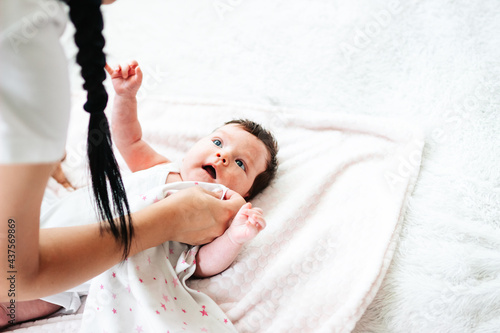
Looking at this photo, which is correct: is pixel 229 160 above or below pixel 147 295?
above

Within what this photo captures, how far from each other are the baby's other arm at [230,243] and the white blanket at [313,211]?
0.11ft

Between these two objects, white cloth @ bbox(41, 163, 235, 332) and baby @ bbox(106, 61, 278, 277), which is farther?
baby @ bbox(106, 61, 278, 277)

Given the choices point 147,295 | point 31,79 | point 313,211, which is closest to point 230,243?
point 147,295

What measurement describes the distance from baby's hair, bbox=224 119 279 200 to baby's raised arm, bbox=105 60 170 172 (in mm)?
246

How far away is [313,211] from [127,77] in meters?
0.57

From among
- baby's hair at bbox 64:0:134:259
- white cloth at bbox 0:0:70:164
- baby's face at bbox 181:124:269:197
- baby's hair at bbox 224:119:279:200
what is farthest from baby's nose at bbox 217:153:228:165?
white cloth at bbox 0:0:70:164

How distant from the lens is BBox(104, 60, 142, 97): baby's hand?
1.10m

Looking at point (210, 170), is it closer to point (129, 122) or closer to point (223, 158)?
point (223, 158)

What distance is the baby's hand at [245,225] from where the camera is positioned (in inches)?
34.4

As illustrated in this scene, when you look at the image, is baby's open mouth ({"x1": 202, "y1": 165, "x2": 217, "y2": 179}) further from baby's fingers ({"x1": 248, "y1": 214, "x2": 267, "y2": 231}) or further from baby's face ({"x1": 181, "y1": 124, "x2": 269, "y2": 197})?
baby's fingers ({"x1": 248, "y1": 214, "x2": 267, "y2": 231})

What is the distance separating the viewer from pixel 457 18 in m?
1.44

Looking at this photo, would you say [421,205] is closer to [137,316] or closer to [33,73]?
[137,316]

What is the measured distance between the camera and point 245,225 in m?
0.89

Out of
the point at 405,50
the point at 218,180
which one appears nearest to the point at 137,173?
the point at 218,180
